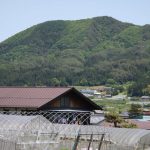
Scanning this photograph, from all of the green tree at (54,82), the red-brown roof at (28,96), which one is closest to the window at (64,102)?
the red-brown roof at (28,96)

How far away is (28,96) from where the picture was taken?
33.8 metres

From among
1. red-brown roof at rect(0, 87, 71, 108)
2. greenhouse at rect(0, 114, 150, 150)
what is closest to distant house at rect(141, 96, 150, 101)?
red-brown roof at rect(0, 87, 71, 108)

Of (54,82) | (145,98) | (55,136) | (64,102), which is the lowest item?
(55,136)

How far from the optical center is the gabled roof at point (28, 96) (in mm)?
32531

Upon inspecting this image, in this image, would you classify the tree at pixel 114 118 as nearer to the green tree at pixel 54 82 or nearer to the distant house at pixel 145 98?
the distant house at pixel 145 98

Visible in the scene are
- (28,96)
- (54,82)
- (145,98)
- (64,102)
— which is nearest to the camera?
(28,96)

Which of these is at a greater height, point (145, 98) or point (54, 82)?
point (54, 82)

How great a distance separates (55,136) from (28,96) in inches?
381

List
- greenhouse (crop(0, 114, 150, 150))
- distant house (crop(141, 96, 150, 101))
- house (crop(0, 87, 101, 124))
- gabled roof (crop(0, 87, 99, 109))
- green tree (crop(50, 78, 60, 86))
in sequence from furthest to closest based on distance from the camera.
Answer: green tree (crop(50, 78, 60, 86))
distant house (crop(141, 96, 150, 101))
house (crop(0, 87, 101, 124))
gabled roof (crop(0, 87, 99, 109))
greenhouse (crop(0, 114, 150, 150))

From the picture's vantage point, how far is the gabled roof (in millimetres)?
32531

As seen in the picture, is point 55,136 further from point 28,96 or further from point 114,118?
point 114,118

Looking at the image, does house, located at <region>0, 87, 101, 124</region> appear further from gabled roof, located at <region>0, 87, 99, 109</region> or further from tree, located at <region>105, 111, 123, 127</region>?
tree, located at <region>105, 111, 123, 127</region>

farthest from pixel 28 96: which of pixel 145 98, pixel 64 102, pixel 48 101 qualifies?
pixel 145 98

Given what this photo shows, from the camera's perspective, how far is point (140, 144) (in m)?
27.2
